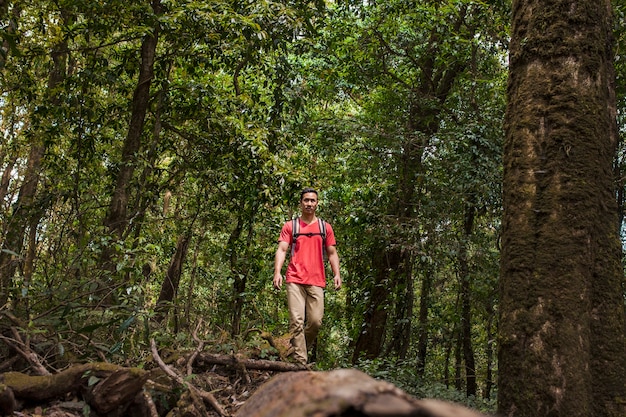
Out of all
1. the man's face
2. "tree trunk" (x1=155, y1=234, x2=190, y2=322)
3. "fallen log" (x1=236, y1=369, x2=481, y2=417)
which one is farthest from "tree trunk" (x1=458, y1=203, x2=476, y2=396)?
"fallen log" (x1=236, y1=369, x2=481, y2=417)

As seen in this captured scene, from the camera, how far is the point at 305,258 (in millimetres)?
6746

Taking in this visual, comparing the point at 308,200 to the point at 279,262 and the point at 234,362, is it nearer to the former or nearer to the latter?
the point at 279,262

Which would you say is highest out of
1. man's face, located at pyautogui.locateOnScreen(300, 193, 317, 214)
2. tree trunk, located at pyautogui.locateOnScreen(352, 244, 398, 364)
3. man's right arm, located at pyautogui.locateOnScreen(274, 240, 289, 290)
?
man's face, located at pyautogui.locateOnScreen(300, 193, 317, 214)

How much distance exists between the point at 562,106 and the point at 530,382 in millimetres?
1879

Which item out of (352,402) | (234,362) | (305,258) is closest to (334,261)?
(305,258)

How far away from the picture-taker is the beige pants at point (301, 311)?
6.69 meters

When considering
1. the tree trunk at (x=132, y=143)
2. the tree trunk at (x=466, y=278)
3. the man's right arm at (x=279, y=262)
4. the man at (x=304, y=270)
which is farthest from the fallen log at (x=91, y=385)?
the tree trunk at (x=466, y=278)

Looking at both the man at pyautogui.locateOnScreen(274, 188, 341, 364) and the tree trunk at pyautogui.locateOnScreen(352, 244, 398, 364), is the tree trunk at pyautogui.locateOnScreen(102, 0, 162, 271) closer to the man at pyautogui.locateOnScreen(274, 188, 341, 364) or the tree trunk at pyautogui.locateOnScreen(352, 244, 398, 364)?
the man at pyautogui.locateOnScreen(274, 188, 341, 364)

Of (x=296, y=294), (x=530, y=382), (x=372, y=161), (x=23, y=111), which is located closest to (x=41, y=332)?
(x=296, y=294)

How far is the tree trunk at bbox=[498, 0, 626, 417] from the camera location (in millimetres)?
3385

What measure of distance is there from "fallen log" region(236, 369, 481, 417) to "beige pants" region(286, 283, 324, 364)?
5.15 m

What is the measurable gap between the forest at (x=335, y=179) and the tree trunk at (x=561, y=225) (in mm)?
15

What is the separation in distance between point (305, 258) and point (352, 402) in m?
5.65

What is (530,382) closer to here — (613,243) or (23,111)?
(613,243)
